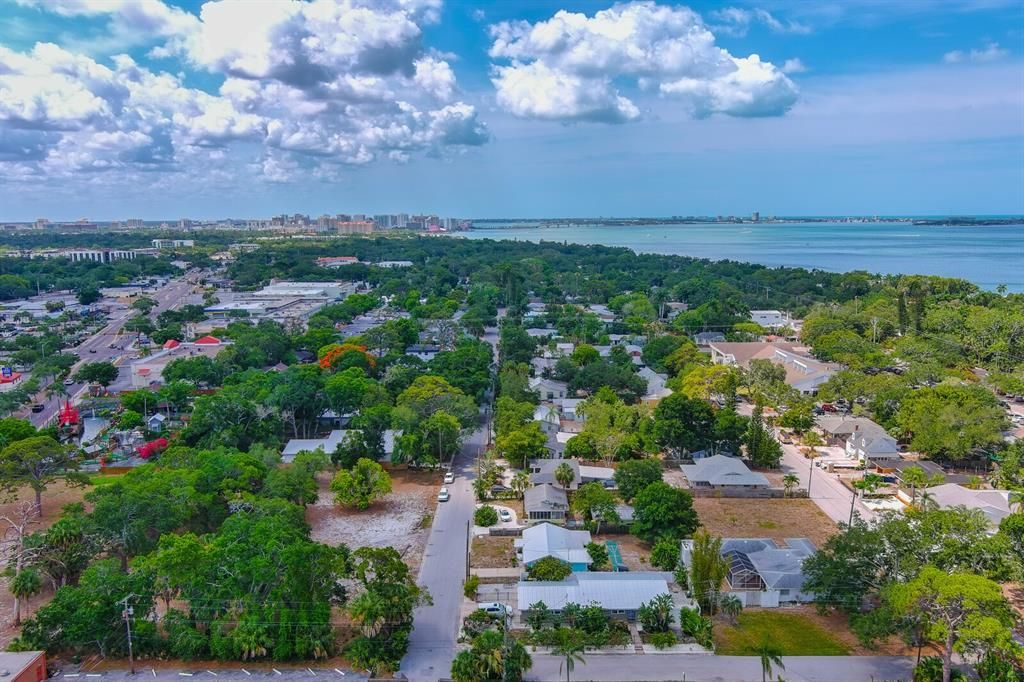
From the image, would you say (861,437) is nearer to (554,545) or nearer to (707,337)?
(554,545)

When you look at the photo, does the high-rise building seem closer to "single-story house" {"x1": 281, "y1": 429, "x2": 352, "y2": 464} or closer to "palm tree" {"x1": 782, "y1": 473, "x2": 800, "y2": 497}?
"single-story house" {"x1": 281, "y1": 429, "x2": 352, "y2": 464}

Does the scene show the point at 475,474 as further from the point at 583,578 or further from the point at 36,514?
the point at 36,514

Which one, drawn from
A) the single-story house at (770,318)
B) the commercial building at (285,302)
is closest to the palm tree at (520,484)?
the commercial building at (285,302)

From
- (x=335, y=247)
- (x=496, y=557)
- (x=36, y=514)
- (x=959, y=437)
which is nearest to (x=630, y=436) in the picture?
(x=496, y=557)

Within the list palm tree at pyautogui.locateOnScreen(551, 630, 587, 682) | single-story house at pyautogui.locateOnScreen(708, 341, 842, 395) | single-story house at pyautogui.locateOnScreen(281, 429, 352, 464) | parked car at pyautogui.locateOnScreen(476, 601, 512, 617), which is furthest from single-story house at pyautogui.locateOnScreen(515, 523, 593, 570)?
single-story house at pyautogui.locateOnScreen(708, 341, 842, 395)

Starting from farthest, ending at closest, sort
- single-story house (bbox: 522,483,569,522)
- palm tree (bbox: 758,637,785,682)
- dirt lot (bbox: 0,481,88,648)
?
single-story house (bbox: 522,483,569,522)
dirt lot (bbox: 0,481,88,648)
palm tree (bbox: 758,637,785,682)

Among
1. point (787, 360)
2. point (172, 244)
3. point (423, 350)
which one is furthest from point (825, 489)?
point (172, 244)
